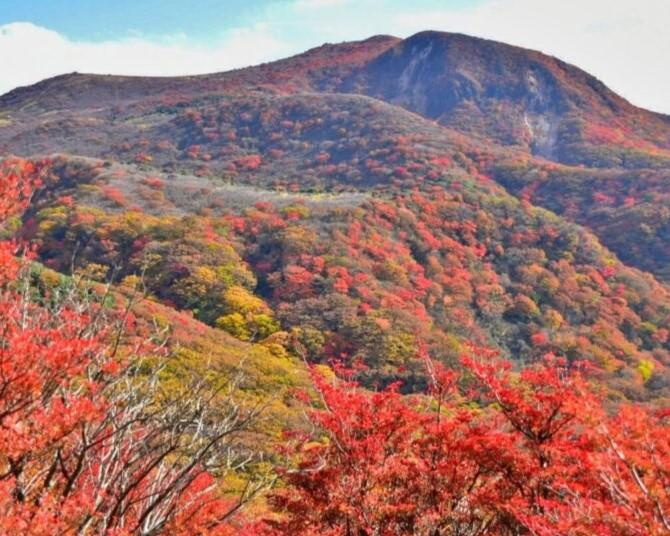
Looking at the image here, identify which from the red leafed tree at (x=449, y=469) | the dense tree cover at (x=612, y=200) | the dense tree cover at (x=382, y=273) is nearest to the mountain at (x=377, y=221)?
the dense tree cover at (x=382, y=273)

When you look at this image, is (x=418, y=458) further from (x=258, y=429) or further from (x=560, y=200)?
A: (x=560, y=200)

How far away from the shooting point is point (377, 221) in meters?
60.7

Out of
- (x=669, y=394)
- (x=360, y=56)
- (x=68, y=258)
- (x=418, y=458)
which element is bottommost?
(x=669, y=394)

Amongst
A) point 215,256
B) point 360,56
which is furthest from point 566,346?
point 360,56

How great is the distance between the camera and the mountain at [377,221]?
4600 cm

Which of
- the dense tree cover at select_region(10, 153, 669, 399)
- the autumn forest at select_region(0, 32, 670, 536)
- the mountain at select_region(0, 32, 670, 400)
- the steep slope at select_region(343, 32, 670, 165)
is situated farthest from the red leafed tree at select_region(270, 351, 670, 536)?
the steep slope at select_region(343, 32, 670, 165)

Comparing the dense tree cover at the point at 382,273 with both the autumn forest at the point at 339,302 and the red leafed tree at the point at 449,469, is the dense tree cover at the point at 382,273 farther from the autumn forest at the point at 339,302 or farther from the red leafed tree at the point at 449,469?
the red leafed tree at the point at 449,469

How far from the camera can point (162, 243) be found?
52.2m

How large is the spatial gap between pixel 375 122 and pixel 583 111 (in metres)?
49.3

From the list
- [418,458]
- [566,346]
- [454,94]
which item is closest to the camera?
[418,458]

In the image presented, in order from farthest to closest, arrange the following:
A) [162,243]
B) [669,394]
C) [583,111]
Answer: [583,111], [162,243], [669,394]

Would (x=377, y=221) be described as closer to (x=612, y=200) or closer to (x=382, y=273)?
(x=382, y=273)

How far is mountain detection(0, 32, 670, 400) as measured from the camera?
46000mm

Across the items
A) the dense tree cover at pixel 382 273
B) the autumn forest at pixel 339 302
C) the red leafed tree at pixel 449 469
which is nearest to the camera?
the autumn forest at pixel 339 302
